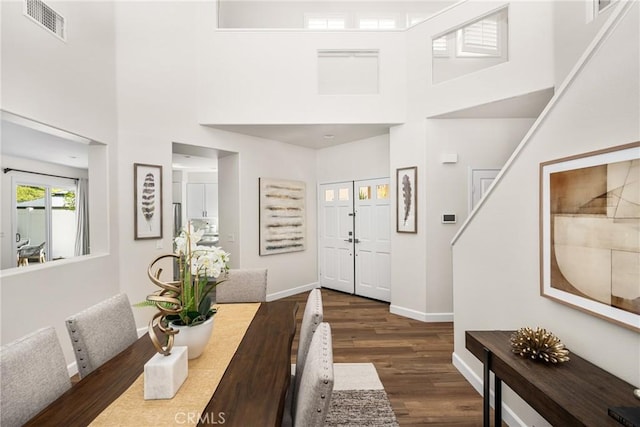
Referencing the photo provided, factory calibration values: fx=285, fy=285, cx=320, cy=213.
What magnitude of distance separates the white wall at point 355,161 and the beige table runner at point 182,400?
12.3ft

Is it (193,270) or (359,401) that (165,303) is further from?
(359,401)

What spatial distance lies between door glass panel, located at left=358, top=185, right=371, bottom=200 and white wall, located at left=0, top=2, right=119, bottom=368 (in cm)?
349

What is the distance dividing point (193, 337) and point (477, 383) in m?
2.25

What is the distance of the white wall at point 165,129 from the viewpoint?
3318mm

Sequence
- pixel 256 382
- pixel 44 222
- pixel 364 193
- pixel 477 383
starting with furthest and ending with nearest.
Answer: pixel 44 222 → pixel 364 193 → pixel 477 383 → pixel 256 382

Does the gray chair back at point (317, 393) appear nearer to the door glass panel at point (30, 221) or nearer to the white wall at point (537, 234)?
the white wall at point (537, 234)

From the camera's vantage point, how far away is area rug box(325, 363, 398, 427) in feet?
6.43

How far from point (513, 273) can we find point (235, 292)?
2139 mm

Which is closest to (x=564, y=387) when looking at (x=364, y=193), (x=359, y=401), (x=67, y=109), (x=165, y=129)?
(x=359, y=401)

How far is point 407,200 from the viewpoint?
3.91m

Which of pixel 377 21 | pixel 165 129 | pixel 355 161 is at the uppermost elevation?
pixel 377 21

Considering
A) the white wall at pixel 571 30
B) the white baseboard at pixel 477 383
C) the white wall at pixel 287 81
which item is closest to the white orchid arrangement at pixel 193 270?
the white baseboard at pixel 477 383

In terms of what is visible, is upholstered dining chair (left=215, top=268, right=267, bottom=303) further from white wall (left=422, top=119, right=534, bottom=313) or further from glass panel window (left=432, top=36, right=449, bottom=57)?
glass panel window (left=432, top=36, right=449, bottom=57)

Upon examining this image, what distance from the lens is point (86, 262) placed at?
282cm
